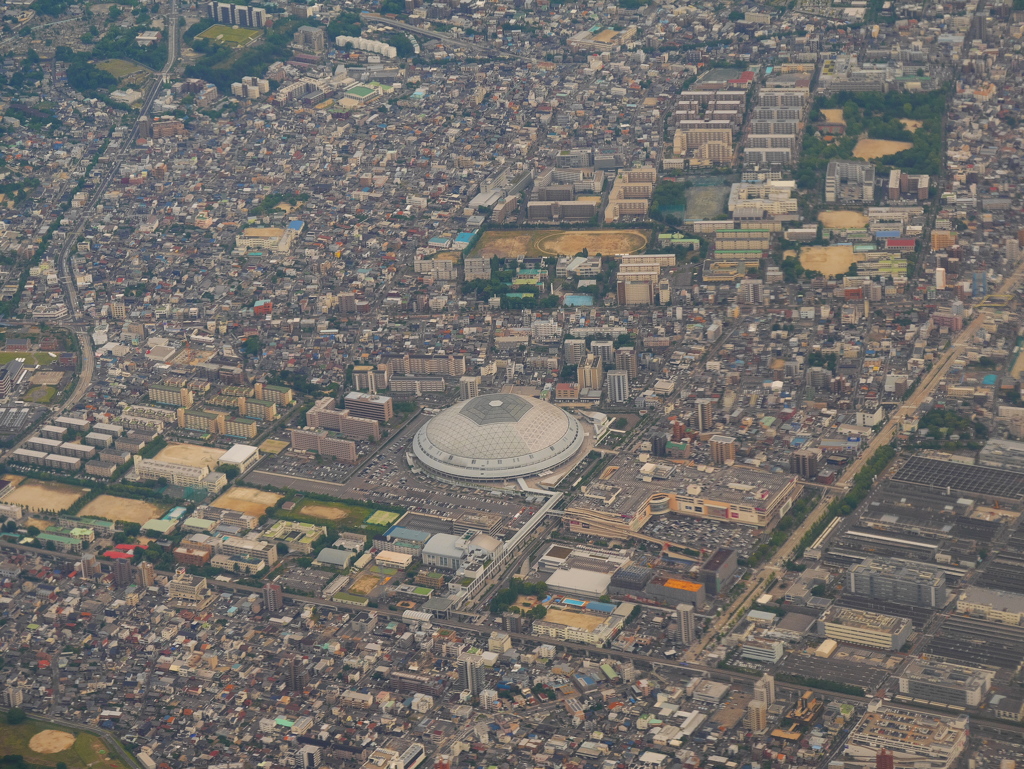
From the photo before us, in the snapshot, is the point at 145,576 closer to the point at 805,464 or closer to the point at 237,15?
the point at 805,464

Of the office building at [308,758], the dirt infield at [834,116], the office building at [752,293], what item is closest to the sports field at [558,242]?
the office building at [752,293]

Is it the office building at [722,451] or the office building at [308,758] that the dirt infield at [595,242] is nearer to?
the office building at [722,451]

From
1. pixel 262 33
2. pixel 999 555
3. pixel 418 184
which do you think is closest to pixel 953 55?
pixel 418 184

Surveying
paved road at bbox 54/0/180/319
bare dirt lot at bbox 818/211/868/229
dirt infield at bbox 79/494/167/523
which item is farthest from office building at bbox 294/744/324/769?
bare dirt lot at bbox 818/211/868/229

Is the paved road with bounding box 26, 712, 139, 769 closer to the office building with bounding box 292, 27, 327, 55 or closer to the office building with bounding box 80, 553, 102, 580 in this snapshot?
the office building with bounding box 80, 553, 102, 580

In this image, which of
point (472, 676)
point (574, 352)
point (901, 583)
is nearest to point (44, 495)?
point (574, 352)

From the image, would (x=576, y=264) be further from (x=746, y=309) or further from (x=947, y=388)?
(x=947, y=388)
